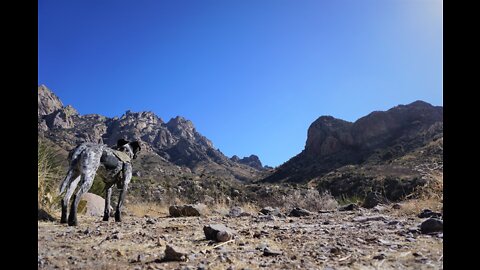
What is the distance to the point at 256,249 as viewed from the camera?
3.61 meters

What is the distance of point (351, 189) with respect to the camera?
1436 inches

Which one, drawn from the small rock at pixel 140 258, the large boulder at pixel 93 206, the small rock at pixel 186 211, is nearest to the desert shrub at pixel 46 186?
the large boulder at pixel 93 206

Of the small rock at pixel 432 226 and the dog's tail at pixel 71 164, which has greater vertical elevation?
the dog's tail at pixel 71 164

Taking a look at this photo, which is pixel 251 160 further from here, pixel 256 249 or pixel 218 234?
pixel 256 249

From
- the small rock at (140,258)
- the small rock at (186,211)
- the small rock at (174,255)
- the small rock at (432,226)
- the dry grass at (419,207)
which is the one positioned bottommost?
the small rock at (140,258)

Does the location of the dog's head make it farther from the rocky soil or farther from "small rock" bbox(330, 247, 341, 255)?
"small rock" bbox(330, 247, 341, 255)

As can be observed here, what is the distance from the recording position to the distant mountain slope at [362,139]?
59.3m

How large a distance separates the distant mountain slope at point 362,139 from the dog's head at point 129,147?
49.8 metres

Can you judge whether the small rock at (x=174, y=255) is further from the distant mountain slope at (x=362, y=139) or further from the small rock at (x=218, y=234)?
the distant mountain slope at (x=362, y=139)

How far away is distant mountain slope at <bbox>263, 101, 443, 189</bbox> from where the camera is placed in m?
59.3

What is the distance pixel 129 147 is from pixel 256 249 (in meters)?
5.34

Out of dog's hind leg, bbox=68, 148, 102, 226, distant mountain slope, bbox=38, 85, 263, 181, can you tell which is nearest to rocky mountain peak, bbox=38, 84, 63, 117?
distant mountain slope, bbox=38, 85, 263, 181
